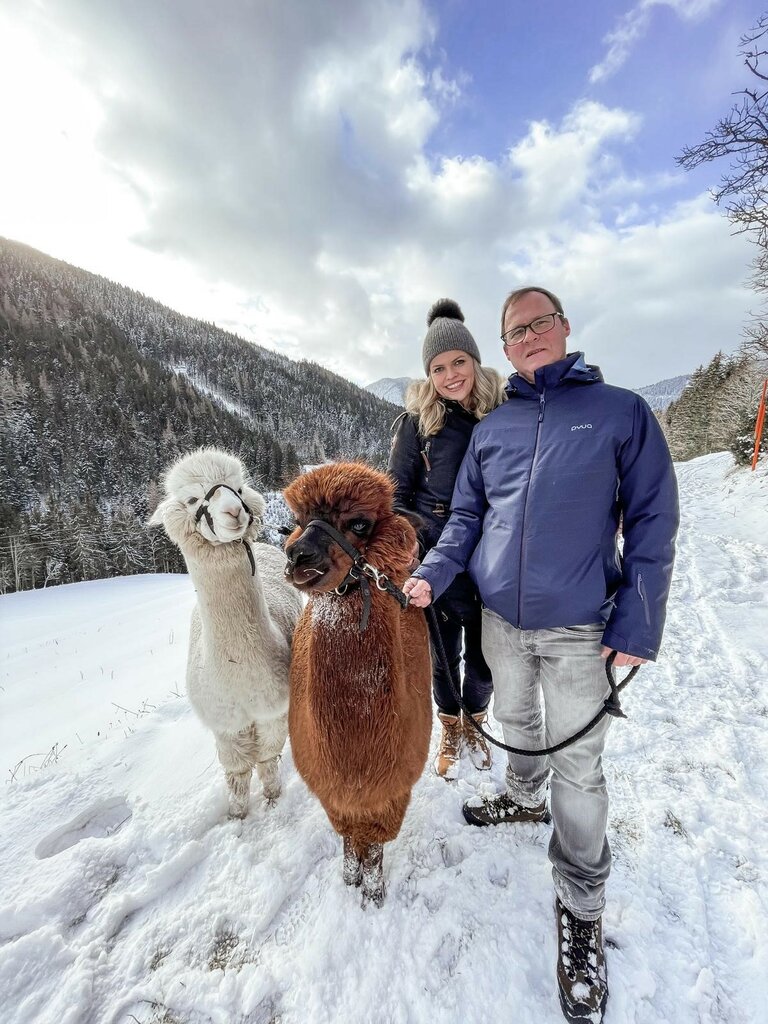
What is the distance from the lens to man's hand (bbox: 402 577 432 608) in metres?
1.56

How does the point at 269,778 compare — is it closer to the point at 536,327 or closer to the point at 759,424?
the point at 536,327

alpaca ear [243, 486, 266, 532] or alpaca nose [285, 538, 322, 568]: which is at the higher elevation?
alpaca ear [243, 486, 266, 532]

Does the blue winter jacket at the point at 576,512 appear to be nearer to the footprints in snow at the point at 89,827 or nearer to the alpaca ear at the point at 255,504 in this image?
the alpaca ear at the point at 255,504

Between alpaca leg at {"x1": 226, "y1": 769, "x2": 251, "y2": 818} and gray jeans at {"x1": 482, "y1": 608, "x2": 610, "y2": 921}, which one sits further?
alpaca leg at {"x1": 226, "y1": 769, "x2": 251, "y2": 818}

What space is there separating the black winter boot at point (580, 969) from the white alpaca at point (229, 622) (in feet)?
5.06

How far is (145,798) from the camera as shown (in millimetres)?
2473

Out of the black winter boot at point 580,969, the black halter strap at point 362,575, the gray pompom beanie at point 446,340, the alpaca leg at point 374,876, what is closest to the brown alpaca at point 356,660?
the black halter strap at point 362,575

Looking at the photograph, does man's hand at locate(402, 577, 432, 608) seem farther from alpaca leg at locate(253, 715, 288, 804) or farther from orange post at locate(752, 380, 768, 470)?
orange post at locate(752, 380, 768, 470)

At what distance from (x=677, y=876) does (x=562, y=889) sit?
26.1 inches

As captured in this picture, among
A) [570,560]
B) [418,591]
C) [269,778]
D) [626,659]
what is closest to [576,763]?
[626,659]

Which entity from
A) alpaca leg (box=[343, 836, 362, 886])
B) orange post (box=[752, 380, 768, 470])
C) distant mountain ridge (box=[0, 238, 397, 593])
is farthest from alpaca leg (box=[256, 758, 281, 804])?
distant mountain ridge (box=[0, 238, 397, 593])

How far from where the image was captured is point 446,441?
7.14 ft

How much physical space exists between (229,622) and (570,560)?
5.59ft

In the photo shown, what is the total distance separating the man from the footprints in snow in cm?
237
